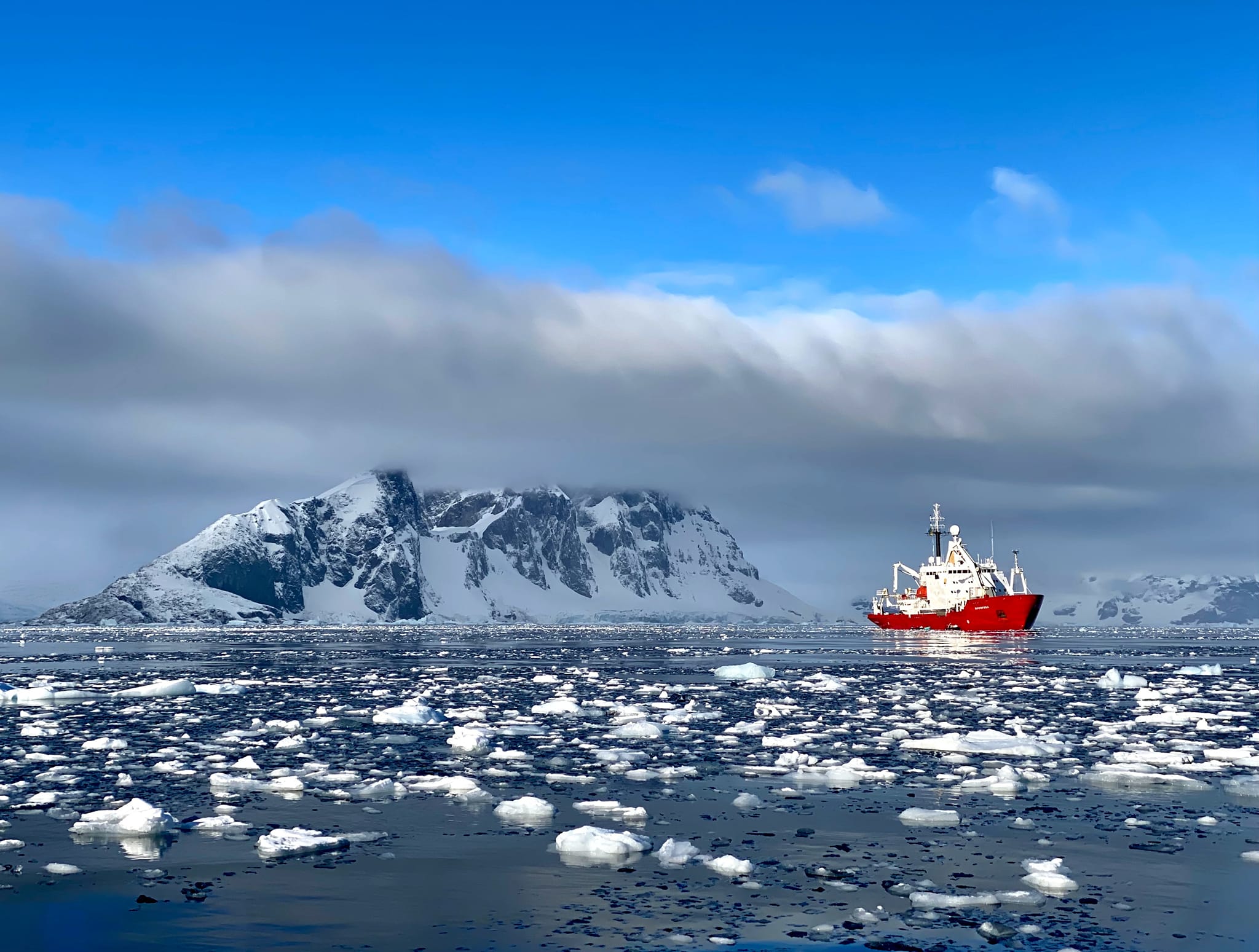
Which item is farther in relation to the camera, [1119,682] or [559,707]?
[1119,682]

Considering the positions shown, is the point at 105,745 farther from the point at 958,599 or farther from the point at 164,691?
the point at 958,599

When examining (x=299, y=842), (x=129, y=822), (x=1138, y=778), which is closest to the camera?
(x=299, y=842)

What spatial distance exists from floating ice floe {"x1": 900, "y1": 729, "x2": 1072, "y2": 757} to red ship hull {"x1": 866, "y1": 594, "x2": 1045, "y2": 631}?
108m

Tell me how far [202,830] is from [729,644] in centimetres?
11004

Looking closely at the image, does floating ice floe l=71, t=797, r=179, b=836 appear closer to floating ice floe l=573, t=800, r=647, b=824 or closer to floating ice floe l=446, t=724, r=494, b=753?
floating ice floe l=573, t=800, r=647, b=824

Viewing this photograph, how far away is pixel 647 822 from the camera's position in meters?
16.1

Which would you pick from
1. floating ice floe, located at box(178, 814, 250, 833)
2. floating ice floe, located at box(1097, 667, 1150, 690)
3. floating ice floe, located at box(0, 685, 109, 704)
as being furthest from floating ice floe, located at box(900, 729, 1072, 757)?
floating ice floe, located at box(0, 685, 109, 704)

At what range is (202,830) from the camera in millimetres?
15227

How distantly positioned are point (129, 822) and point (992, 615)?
128814 mm

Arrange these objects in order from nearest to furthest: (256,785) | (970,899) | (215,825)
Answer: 1. (970,899)
2. (215,825)
3. (256,785)

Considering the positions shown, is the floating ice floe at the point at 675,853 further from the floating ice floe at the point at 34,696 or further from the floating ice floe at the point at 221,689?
the floating ice floe at the point at 221,689

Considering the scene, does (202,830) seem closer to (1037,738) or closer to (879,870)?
(879,870)

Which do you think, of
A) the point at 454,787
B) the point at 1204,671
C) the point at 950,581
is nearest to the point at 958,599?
the point at 950,581

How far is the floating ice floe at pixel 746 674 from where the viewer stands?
48.7 m
